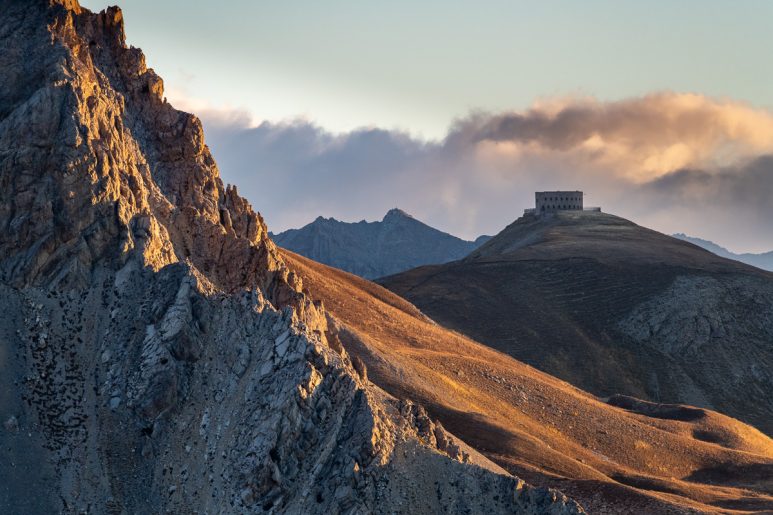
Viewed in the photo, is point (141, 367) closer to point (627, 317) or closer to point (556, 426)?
point (556, 426)

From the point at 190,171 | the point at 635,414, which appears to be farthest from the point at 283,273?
the point at 635,414

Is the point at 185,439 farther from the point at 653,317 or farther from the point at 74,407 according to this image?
the point at 653,317

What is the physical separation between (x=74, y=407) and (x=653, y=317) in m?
124

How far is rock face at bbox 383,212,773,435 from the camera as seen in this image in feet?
478

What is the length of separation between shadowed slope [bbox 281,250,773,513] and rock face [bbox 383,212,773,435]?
2125 cm

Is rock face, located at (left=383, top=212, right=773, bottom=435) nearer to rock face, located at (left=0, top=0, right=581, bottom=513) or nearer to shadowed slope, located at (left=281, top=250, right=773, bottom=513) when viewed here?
shadowed slope, located at (left=281, top=250, right=773, bottom=513)

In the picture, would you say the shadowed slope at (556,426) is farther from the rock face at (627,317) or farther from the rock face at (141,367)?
the rock face at (627,317)

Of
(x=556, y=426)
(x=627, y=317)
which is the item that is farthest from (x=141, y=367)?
(x=627, y=317)

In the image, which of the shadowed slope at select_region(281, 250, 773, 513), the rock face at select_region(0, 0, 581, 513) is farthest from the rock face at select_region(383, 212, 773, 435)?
the rock face at select_region(0, 0, 581, 513)

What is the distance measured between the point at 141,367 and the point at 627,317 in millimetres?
120490

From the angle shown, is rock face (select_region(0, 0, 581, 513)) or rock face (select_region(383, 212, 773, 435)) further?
rock face (select_region(383, 212, 773, 435))

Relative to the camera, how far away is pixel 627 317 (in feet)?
538

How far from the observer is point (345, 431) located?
1997 inches

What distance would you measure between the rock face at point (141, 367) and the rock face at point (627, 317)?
278 ft
